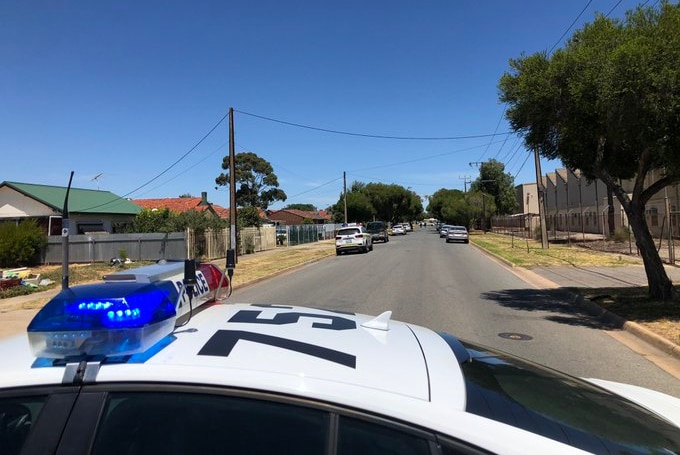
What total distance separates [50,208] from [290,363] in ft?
129

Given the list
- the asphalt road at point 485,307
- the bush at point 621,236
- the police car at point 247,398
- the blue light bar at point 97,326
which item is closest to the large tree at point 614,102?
the asphalt road at point 485,307

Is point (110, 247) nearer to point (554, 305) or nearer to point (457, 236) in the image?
point (554, 305)

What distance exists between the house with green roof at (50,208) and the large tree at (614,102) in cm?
3307

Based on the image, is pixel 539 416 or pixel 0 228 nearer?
pixel 539 416

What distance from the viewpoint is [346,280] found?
17.8 metres

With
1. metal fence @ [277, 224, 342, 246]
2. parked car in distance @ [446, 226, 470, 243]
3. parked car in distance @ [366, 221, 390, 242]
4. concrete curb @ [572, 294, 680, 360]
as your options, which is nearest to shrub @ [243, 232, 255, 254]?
metal fence @ [277, 224, 342, 246]

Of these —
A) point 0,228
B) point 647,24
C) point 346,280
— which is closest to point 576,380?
point 647,24

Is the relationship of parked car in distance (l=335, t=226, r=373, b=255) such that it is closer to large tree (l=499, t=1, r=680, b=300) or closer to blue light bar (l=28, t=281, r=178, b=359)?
large tree (l=499, t=1, r=680, b=300)

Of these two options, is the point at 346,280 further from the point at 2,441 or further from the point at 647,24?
the point at 2,441

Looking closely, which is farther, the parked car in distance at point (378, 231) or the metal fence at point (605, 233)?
the parked car in distance at point (378, 231)

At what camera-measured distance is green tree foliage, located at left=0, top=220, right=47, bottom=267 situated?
28.2 metres

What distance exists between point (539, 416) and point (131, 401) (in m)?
1.29

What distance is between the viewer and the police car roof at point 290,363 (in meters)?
1.62

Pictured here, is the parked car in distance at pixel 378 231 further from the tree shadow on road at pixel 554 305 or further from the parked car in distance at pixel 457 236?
the tree shadow on road at pixel 554 305
